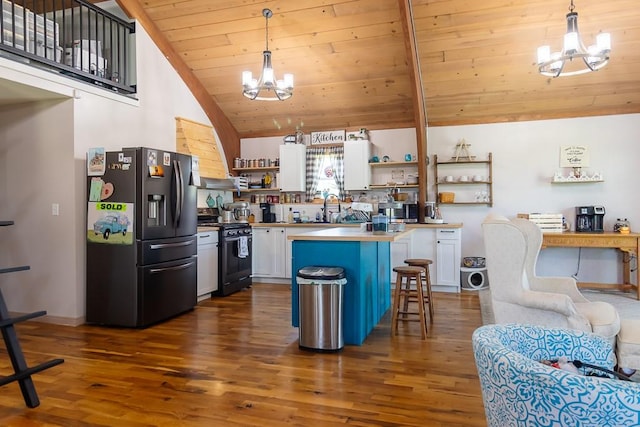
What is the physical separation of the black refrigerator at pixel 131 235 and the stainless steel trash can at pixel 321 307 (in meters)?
1.66

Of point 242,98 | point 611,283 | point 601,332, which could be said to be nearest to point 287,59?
point 242,98

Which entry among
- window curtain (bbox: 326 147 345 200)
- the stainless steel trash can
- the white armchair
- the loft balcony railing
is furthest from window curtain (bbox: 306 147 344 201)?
the white armchair

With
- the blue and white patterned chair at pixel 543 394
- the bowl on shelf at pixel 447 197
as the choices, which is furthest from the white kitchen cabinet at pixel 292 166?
the blue and white patterned chair at pixel 543 394

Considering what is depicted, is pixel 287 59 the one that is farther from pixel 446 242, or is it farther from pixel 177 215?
pixel 446 242

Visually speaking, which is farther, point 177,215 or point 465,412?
point 177,215

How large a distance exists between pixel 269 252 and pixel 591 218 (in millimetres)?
4469

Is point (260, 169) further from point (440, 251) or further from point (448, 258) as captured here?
point (448, 258)

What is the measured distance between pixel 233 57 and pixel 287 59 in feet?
2.42

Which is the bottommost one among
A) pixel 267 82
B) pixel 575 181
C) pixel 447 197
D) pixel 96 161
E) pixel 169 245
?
pixel 169 245

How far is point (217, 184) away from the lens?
657cm

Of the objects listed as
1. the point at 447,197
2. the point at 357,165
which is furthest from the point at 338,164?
the point at 447,197

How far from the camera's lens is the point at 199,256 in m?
5.20

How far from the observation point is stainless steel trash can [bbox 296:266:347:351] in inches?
132

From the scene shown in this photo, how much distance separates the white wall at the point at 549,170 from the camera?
600 centimetres
